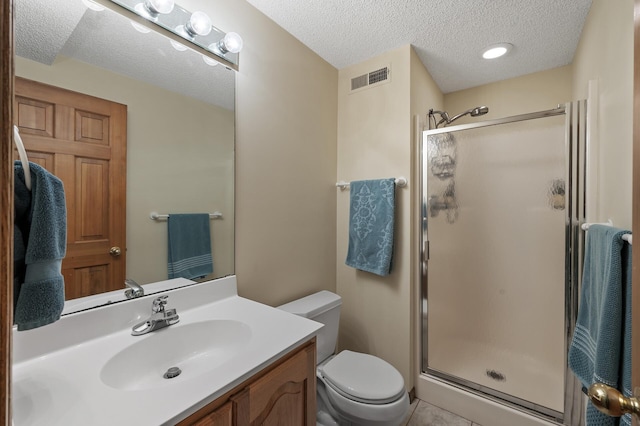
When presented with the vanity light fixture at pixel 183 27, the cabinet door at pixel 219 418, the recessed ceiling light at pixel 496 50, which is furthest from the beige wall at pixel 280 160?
the recessed ceiling light at pixel 496 50

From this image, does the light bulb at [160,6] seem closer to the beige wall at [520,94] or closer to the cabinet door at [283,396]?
the cabinet door at [283,396]

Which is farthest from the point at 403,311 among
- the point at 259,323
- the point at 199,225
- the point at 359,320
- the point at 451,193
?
the point at 199,225

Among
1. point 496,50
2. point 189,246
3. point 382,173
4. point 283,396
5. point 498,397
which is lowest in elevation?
point 498,397

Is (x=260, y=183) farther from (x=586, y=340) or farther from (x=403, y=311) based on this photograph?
(x=586, y=340)

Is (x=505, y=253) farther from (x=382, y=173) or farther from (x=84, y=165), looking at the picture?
(x=84, y=165)

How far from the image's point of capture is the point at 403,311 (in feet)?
5.67

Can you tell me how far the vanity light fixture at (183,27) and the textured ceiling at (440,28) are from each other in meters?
0.36

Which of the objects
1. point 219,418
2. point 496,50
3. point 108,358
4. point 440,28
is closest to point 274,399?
point 219,418


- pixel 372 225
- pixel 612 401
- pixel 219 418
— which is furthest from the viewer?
pixel 372 225

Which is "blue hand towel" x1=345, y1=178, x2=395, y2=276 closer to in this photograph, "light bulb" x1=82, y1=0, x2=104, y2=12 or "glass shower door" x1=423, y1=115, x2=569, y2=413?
"glass shower door" x1=423, y1=115, x2=569, y2=413

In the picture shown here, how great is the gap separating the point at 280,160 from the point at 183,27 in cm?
74

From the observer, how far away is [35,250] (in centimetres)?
57

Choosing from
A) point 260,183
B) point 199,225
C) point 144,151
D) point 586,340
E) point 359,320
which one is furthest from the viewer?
point 359,320

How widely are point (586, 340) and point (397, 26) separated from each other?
1.73 meters
